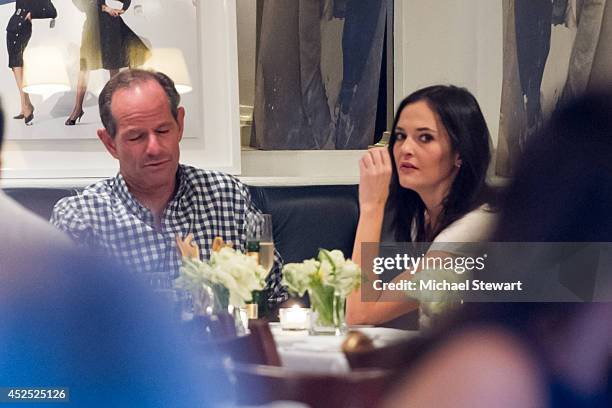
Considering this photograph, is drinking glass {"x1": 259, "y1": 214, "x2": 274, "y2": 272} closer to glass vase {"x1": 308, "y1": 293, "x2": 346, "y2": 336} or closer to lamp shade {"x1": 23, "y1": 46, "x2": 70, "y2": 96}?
glass vase {"x1": 308, "y1": 293, "x2": 346, "y2": 336}

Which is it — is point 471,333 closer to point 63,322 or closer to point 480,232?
point 480,232

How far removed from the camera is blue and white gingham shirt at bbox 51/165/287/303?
1.11m

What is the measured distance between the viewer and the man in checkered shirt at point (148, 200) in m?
1.11

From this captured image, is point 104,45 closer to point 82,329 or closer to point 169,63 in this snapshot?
point 169,63

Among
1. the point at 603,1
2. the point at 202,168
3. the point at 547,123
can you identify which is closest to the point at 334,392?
the point at 202,168

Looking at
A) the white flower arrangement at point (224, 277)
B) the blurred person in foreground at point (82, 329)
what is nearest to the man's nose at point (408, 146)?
the white flower arrangement at point (224, 277)

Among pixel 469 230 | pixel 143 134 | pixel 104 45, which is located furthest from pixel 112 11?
pixel 469 230

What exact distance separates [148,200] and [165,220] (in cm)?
3

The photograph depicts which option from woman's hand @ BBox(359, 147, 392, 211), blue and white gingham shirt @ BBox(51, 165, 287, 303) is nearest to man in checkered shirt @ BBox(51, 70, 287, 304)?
blue and white gingham shirt @ BBox(51, 165, 287, 303)

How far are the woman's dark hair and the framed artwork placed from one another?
0.83 feet

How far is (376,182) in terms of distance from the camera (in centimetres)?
114

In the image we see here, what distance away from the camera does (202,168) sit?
115 centimetres

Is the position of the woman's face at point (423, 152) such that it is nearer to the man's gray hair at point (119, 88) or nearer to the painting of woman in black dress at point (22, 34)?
the man's gray hair at point (119, 88)

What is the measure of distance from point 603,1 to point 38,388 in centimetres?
87
